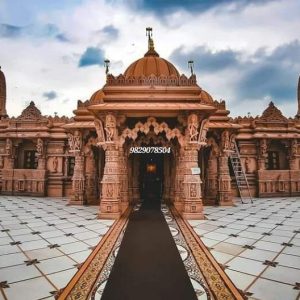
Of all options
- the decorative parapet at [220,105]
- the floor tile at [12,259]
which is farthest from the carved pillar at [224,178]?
the floor tile at [12,259]

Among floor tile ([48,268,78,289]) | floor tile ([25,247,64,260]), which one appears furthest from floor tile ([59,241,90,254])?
floor tile ([48,268,78,289])

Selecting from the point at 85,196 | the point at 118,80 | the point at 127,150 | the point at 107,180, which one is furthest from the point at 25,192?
the point at 118,80

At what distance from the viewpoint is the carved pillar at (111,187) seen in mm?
6895

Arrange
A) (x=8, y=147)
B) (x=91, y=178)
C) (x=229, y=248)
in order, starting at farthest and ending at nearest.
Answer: (x=8, y=147) → (x=91, y=178) → (x=229, y=248)

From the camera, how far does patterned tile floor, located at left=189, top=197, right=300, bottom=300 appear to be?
8.88ft

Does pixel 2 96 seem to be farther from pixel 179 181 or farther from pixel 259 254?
pixel 259 254

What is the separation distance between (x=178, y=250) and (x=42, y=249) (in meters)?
2.44

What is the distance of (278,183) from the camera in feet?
41.3

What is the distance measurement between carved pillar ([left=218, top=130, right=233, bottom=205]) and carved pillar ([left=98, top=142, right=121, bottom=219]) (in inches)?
195

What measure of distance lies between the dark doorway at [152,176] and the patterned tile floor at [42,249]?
6.87m

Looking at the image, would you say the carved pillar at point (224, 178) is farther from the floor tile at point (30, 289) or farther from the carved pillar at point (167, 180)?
the floor tile at point (30, 289)

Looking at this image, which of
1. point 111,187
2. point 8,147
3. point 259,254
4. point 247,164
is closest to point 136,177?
point 111,187

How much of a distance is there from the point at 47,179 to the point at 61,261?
10402 mm

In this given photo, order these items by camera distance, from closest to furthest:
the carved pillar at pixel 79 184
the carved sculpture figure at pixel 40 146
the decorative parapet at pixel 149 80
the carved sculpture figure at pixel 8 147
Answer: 1. the decorative parapet at pixel 149 80
2. the carved pillar at pixel 79 184
3. the carved sculpture figure at pixel 40 146
4. the carved sculpture figure at pixel 8 147
